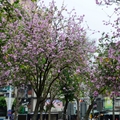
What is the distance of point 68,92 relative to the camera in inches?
966

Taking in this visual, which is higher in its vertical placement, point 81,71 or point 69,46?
point 69,46

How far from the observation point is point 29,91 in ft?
161

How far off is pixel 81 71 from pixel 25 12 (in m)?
4.53

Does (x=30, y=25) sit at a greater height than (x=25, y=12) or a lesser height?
lesser

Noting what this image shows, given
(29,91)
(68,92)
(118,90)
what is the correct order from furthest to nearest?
1. (29,91)
2. (68,92)
3. (118,90)

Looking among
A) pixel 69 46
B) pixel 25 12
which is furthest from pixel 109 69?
pixel 25 12

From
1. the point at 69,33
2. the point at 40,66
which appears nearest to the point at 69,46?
the point at 69,33

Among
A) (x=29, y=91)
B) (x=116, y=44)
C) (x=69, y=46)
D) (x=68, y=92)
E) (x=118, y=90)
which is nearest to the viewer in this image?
(x=116, y=44)

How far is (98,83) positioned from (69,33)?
10.2ft

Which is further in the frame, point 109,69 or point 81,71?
point 81,71

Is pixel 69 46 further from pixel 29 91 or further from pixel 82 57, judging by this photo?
pixel 29 91

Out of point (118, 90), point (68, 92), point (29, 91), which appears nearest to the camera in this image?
point (118, 90)

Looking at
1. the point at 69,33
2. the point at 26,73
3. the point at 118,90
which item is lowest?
the point at 118,90

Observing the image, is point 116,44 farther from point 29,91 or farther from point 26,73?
point 29,91
